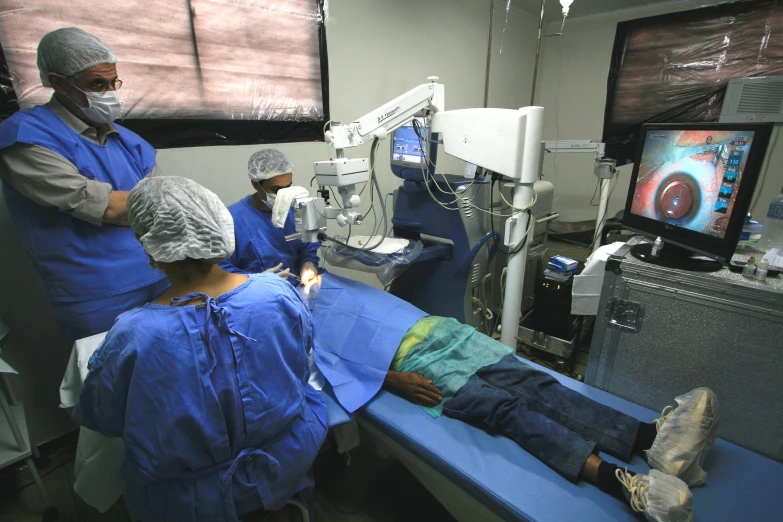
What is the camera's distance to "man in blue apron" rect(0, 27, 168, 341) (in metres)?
1.20

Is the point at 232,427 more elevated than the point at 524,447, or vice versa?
the point at 232,427

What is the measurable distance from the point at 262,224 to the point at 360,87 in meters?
1.43

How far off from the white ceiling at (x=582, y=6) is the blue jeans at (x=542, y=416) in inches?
140

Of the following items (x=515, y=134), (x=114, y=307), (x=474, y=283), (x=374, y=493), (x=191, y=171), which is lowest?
(x=374, y=493)

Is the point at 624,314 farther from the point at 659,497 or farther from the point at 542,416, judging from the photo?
the point at 659,497

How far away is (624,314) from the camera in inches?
55.2

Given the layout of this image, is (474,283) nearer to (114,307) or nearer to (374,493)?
(374,493)

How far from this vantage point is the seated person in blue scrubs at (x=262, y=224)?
1.64 metres

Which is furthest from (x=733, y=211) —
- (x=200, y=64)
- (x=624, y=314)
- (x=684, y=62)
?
(x=684, y=62)

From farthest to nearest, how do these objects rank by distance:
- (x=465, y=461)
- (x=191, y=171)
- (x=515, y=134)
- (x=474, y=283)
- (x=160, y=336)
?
(x=474, y=283) < (x=191, y=171) < (x=515, y=134) < (x=465, y=461) < (x=160, y=336)

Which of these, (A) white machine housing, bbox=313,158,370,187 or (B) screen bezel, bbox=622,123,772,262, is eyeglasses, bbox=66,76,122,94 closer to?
(A) white machine housing, bbox=313,158,370,187

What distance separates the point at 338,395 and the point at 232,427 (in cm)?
49

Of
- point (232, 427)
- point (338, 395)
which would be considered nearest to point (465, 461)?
point (338, 395)

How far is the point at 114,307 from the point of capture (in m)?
1.38
